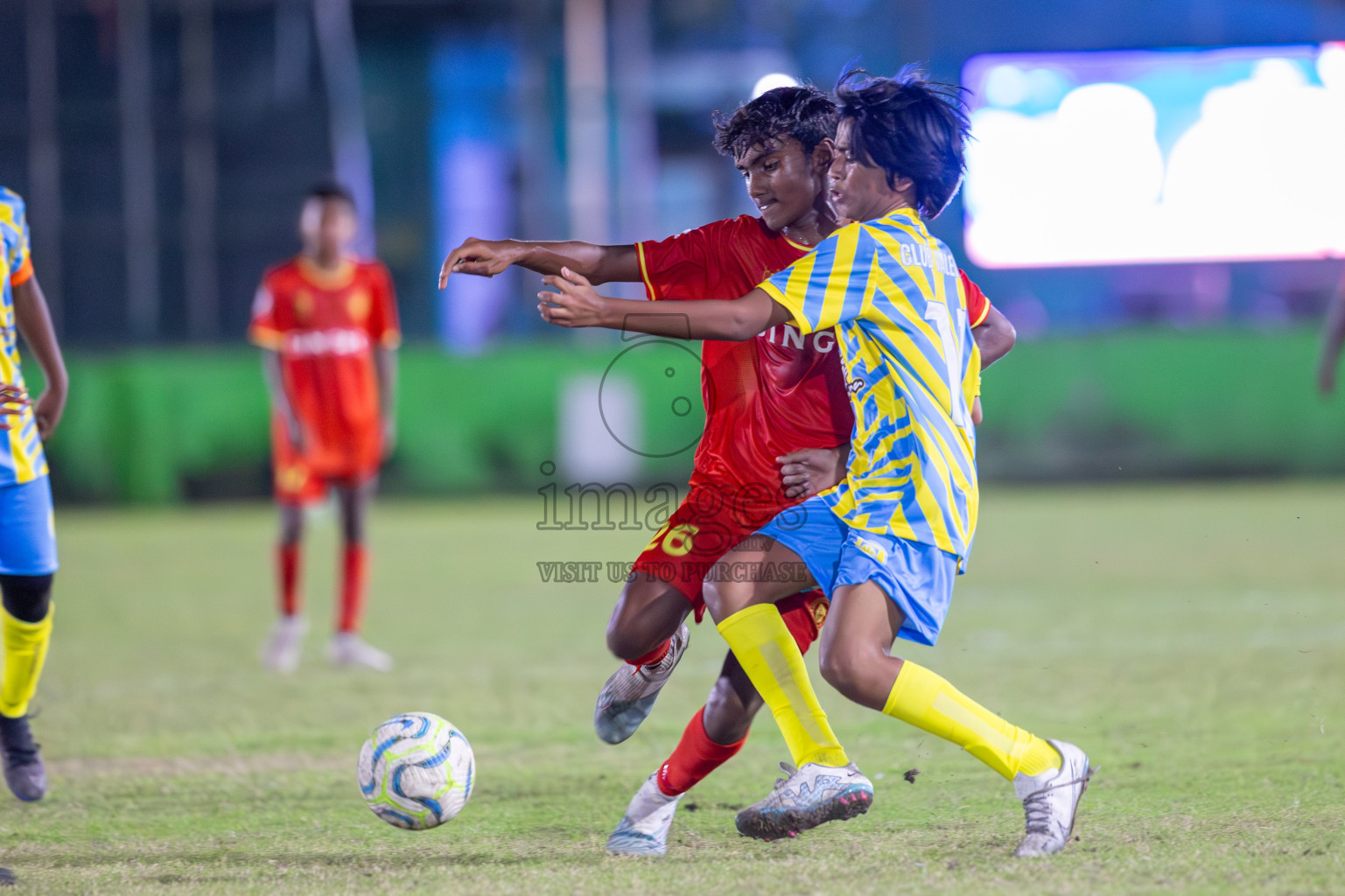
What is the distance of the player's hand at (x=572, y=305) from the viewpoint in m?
2.80

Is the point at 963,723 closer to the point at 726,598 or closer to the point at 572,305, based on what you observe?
the point at 726,598

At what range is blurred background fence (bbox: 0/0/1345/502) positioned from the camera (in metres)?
13.8

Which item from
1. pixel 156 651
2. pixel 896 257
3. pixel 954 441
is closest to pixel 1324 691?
pixel 954 441

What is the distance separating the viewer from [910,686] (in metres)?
3.02

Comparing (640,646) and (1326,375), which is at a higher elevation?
(1326,375)

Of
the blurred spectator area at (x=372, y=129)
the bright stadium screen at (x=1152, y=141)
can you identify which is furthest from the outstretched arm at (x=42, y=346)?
the blurred spectator area at (x=372, y=129)

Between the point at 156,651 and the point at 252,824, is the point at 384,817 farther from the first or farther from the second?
the point at 156,651

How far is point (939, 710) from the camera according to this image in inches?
120

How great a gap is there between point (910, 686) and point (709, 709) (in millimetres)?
584

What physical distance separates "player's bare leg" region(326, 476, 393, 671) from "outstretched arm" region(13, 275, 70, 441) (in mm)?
2373

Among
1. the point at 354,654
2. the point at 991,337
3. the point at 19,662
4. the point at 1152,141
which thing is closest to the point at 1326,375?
the point at 991,337

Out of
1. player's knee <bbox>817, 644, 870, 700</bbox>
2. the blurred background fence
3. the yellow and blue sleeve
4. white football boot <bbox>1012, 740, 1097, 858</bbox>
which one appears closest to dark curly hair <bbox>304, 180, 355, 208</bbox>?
the yellow and blue sleeve

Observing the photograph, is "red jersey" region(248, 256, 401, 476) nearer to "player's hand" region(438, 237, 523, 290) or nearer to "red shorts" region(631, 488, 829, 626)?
"red shorts" region(631, 488, 829, 626)

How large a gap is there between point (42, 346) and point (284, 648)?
8.61ft
